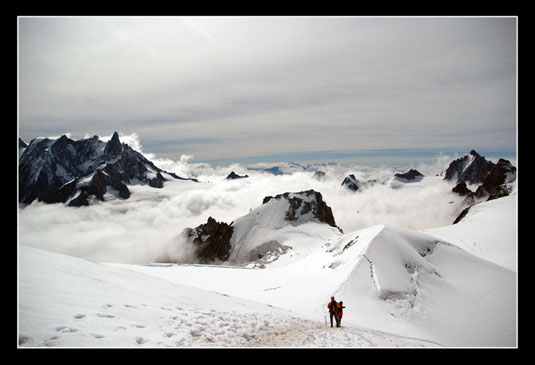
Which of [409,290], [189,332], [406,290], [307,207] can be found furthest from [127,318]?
[307,207]

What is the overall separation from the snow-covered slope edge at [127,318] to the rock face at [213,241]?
94.7 m

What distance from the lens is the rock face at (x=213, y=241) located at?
111375mm

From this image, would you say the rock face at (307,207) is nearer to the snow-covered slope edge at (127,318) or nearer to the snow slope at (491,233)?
the snow slope at (491,233)

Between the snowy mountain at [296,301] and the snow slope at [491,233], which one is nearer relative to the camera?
the snowy mountain at [296,301]

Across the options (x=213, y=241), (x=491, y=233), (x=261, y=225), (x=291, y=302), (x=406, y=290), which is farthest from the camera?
(x=213, y=241)

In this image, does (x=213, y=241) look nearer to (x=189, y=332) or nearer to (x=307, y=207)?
(x=307, y=207)

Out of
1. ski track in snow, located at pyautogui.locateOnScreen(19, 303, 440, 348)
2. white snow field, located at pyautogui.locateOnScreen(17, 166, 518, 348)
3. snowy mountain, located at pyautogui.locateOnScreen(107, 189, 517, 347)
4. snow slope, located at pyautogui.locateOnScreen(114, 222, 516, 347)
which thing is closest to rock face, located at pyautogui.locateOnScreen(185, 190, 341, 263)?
white snow field, located at pyautogui.locateOnScreen(17, 166, 518, 348)

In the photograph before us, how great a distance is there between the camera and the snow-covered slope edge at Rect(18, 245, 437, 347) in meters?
9.55

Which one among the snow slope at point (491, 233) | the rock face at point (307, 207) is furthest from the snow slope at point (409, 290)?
the rock face at point (307, 207)

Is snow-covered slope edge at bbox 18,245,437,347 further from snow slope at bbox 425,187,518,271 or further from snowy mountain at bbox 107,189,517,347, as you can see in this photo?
snow slope at bbox 425,187,518,271

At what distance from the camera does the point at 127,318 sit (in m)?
11.4

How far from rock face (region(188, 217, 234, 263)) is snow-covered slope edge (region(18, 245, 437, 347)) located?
94.7 metres

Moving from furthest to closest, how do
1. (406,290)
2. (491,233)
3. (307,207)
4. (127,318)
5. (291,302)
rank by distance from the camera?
(307,207) → (491,233) → (406,290) → (291,302) → (127,318)

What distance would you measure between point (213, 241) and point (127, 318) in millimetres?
114952
